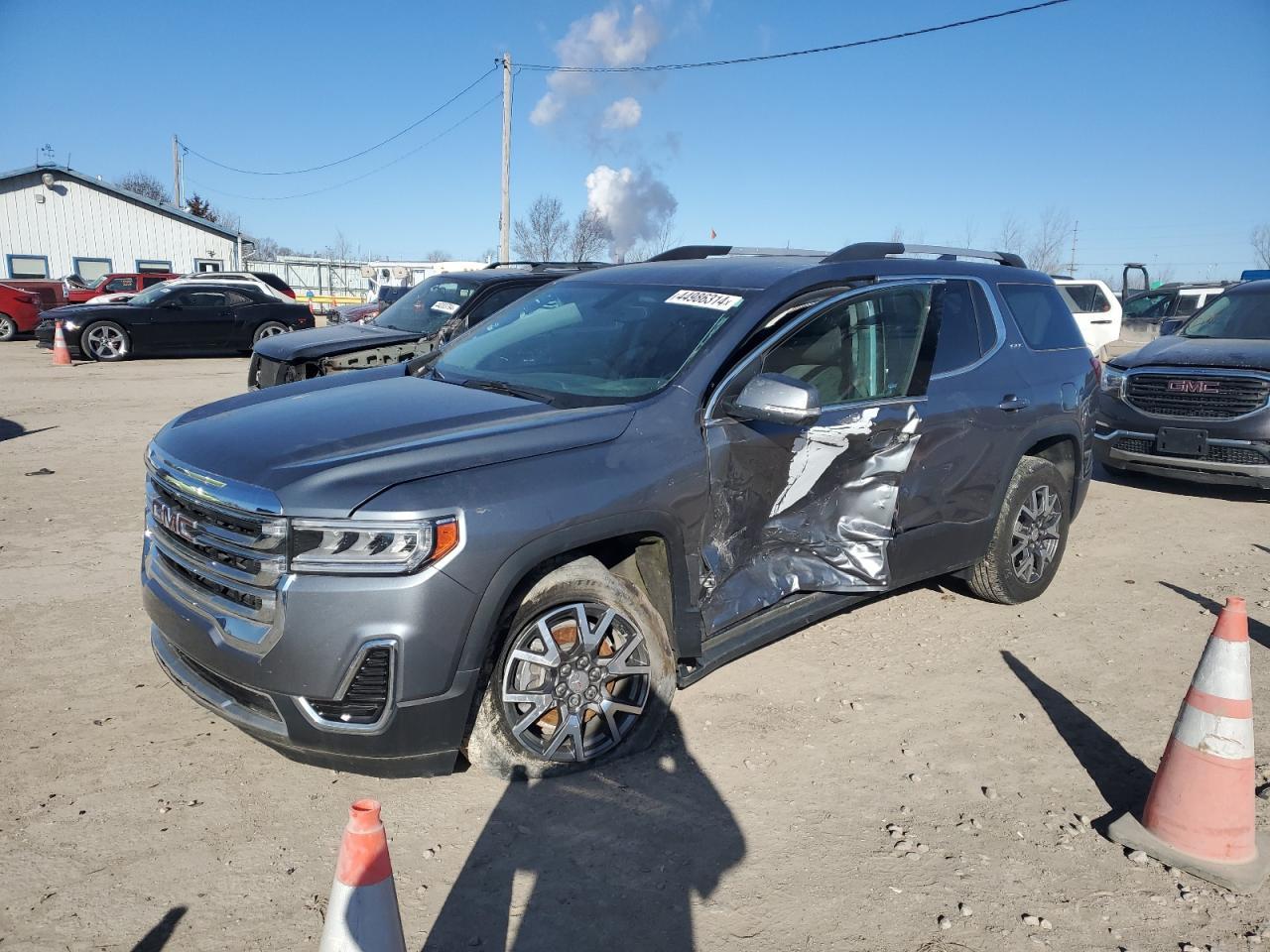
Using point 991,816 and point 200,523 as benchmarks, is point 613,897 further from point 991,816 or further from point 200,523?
point 200,523

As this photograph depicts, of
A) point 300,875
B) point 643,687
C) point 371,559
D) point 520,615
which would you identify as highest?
point 371,559

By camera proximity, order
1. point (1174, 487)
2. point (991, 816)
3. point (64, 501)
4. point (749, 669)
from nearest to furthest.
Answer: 1. point (991, 816)
2. point (749, 669)
3. point (64, 501)
4. point (1174, 487)

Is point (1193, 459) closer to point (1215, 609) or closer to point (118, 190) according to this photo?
point (1215, 609)

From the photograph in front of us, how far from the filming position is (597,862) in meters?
2.98

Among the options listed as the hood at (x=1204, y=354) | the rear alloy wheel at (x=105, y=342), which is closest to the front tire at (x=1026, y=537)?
the hood at (x=1204, y=354)

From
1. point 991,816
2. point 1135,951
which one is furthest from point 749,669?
point 1135,951

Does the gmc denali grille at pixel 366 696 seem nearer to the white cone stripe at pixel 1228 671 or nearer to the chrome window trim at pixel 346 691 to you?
the chrome window trim at pixel 346 691

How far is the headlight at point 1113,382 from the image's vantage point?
8703mm

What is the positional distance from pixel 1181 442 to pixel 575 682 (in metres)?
7.02

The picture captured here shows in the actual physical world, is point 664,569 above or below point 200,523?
below

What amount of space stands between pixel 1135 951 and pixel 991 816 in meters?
0.70

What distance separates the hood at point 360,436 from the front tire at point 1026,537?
2727 mm

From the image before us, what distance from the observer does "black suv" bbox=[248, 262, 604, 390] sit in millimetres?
8797

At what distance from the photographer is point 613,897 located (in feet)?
9.25
